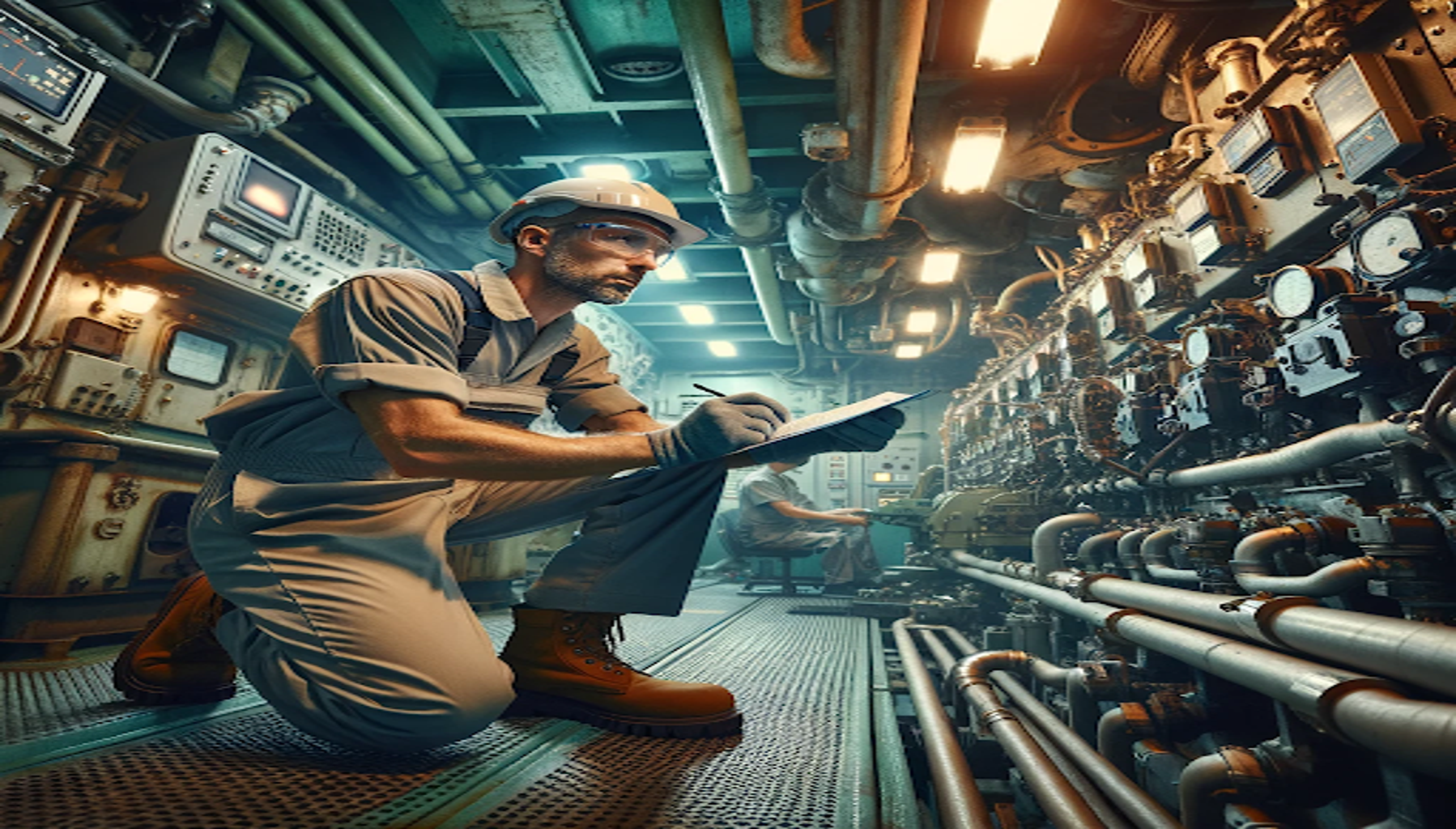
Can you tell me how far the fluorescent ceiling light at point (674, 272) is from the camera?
671 cm

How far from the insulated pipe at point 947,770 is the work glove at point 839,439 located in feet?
2.47

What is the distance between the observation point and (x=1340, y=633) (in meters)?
1.20

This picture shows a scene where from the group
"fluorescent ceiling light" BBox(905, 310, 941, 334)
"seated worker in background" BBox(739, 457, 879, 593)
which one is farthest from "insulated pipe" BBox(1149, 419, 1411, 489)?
"fluorescent ceiling light" BBox(905, 310, 941, 334)

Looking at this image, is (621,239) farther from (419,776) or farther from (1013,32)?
(1013,32)

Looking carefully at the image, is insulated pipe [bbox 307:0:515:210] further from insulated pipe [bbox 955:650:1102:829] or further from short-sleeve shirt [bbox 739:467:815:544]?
insulated pipe [bbox 955:650:1102:829]

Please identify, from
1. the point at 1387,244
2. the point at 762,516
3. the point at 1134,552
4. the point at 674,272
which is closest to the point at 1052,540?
the point at 1134,552

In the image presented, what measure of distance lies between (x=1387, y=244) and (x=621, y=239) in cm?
236

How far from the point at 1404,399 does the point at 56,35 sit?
5717mm

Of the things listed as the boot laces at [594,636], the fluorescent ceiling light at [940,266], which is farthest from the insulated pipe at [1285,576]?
the fluorescent ceiling light at [940,266]

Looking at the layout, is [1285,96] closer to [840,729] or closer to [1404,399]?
[1404,399]

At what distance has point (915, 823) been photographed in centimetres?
105

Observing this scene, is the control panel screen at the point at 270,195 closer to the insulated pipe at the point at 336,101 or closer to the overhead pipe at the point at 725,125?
the insulated pipe at the point at 336,101

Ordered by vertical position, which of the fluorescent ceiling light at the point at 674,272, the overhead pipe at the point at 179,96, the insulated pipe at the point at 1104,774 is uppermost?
the fluorescent ceiling light at the point at 674,272

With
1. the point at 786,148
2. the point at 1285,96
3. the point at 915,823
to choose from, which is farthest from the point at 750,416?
the point at 786,148
